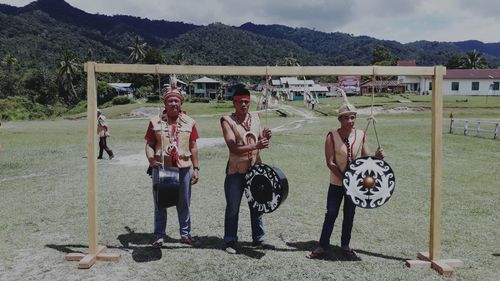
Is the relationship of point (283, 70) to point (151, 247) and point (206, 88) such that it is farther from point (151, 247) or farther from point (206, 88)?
point (206, 88)

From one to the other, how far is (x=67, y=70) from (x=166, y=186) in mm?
87227

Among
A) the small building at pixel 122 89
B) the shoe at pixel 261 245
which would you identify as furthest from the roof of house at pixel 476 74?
the shoe at pixel 261 245

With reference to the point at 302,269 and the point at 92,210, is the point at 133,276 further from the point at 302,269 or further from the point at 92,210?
the point at 302,269

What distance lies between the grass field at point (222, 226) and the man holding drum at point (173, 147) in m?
0.53

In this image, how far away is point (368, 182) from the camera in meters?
5.94

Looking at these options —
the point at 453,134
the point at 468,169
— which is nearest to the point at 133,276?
the point at 468,169

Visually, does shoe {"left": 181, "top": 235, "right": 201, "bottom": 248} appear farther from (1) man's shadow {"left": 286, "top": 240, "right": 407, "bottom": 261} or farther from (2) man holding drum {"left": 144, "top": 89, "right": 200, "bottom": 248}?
(1) man's shadow {"left": 286, "top": 240, "right": 407, "bottom": 261}

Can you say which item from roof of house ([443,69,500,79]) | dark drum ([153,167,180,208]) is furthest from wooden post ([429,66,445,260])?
roof of house ([443,69,500,79])

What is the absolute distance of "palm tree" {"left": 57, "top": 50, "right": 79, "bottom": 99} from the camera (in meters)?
85.6

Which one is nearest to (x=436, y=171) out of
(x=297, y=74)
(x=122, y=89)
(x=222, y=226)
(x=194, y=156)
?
(x=297, y=74)

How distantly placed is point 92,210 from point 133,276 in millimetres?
1278

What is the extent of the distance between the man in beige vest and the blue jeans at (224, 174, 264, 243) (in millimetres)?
851

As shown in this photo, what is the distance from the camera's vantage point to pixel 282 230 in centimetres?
777

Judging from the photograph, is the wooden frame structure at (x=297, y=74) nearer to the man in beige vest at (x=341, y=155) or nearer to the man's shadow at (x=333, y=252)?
the man's shadow at (x=333, y=252)
